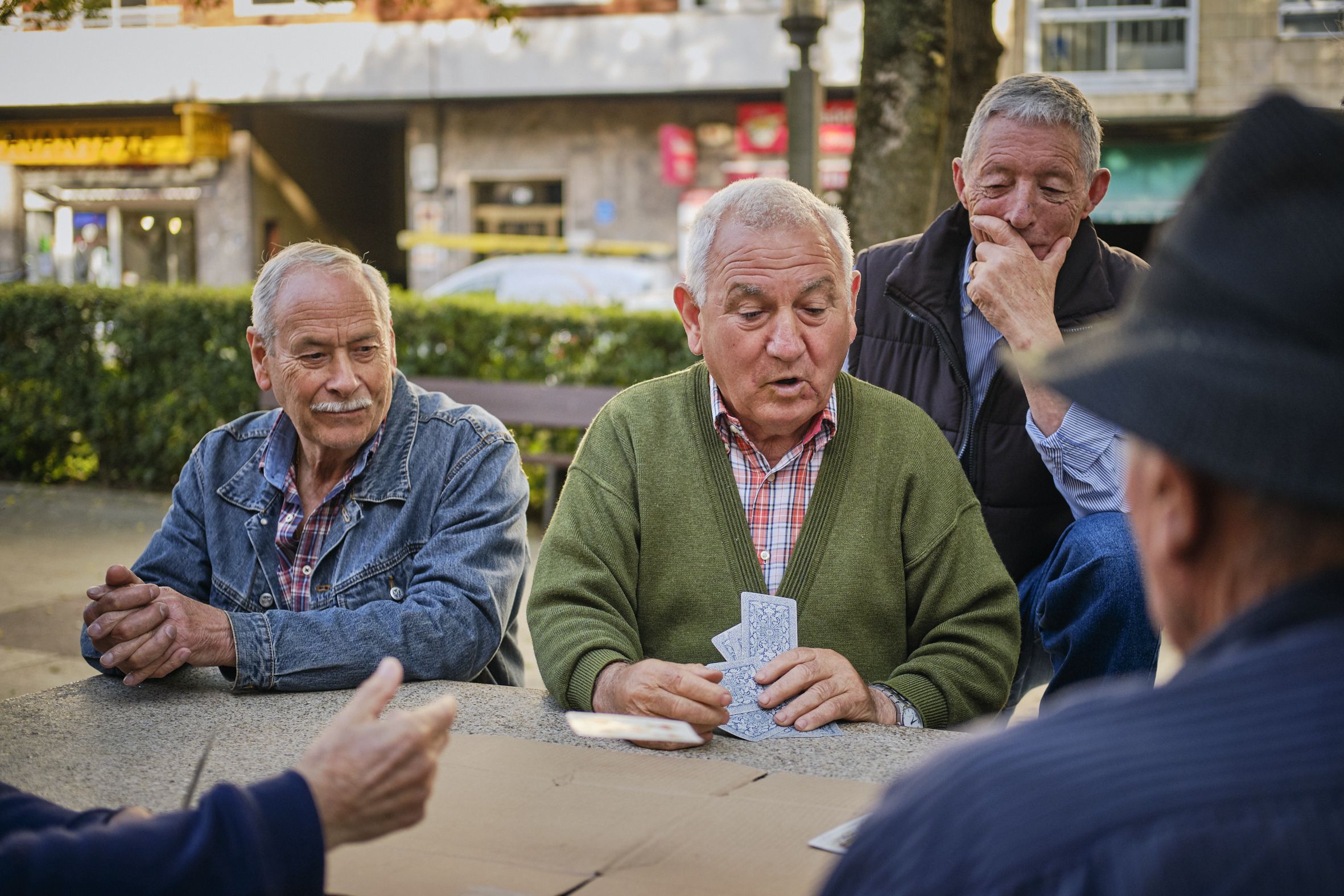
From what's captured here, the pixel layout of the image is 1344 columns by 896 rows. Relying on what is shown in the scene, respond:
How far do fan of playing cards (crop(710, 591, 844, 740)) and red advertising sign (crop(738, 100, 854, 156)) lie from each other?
15341mm

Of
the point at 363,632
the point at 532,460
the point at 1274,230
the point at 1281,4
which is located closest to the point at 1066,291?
the point at 363,632

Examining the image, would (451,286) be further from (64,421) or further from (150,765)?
(150,765)

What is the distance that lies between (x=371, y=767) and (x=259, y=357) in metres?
1.82

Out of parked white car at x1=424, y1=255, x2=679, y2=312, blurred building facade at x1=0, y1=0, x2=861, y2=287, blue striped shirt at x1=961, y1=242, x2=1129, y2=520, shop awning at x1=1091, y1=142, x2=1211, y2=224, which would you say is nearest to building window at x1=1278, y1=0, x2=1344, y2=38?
shop awning at x1=1091, y1=142, x2=1211, y2=224

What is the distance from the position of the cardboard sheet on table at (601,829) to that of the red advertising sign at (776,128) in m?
15.8

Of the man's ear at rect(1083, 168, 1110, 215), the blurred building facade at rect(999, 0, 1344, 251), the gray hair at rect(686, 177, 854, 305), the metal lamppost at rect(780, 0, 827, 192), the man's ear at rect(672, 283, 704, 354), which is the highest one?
the blurred building facade at rect(999, 0, 1344, 251)

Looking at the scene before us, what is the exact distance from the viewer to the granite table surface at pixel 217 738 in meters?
1.97

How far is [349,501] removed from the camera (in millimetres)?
2732

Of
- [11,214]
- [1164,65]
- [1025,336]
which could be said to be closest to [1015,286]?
[1025,336]

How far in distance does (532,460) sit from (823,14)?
10.3 feet

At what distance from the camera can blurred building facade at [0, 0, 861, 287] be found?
17516 mm

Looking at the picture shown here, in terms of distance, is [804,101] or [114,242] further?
[114,242]

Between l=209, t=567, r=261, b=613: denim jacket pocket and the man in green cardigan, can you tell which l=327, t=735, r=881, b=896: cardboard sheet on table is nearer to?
the man in green cardigan

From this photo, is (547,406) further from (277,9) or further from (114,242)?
(114,242)
